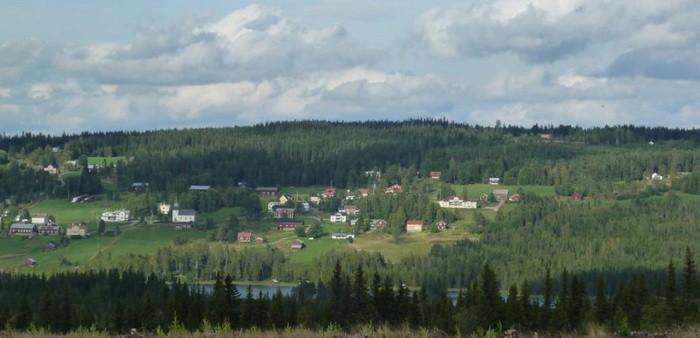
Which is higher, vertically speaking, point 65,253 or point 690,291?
point 690,291

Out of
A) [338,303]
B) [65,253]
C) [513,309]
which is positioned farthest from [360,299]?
[65,253]

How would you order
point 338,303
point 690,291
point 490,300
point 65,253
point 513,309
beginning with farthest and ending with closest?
point 65,253, point 690,291, point 338,303, point 490,300, point 513,309

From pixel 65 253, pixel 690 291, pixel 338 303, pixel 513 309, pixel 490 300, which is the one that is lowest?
pixel 65 253

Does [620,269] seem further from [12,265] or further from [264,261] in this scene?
[12,265]

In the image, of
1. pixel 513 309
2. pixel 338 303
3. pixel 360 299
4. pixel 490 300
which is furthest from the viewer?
pixel 360 299

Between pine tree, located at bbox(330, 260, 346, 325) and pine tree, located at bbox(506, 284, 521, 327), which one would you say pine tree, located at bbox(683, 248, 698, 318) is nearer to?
pine tree, located at bbox(506, 284, 521, 327)

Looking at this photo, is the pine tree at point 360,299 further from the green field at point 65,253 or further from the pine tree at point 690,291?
the green field at point 65,253

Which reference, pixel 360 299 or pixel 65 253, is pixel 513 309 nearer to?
pixel 360 299

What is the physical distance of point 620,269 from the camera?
536 feet

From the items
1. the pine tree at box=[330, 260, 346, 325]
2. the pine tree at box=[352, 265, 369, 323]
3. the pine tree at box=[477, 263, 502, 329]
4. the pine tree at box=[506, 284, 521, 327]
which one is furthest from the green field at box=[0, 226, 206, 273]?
the pine tree at box=[506, 284, 521, 327]

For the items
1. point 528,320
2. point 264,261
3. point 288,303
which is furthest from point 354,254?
point 528,320

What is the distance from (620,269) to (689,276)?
8117 centimetres

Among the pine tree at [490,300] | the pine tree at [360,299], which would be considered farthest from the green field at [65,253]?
the pine tree at [490,300]

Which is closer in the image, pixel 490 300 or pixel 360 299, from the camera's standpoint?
pixel 490 300
